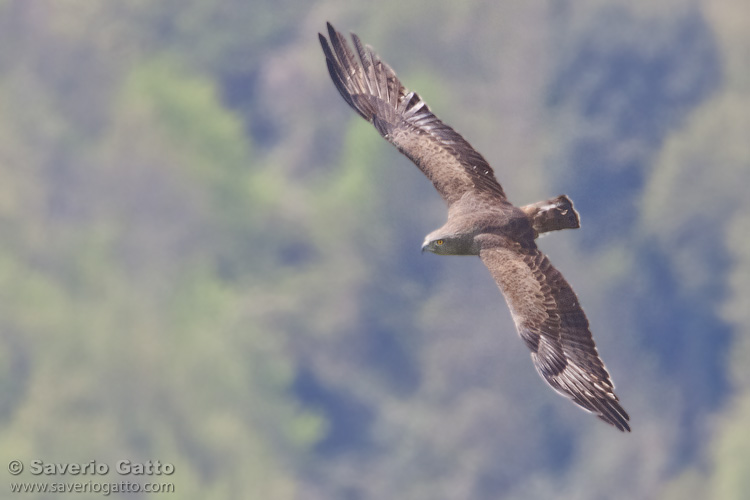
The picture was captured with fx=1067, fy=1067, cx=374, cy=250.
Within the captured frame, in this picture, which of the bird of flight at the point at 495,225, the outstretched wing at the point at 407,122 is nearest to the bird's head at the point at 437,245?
the bird of flight at the point at 495,225

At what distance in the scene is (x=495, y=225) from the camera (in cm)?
3178

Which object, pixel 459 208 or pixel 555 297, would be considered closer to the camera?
pixel 555 297

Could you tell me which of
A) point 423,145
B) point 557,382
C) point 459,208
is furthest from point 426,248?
point 557,382

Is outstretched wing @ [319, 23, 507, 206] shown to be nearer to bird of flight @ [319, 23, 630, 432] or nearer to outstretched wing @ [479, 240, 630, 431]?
bird of flight @ [319, 23, 630, 432]

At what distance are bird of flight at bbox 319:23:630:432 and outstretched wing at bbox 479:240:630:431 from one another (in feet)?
0.09

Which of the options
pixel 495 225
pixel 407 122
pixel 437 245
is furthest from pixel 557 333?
pixel 407 122

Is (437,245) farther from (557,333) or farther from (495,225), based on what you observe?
(557,333)

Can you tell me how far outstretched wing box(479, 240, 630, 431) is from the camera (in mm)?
28297

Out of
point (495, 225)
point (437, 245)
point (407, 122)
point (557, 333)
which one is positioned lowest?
point (557, 333)

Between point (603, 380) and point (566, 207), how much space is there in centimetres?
600

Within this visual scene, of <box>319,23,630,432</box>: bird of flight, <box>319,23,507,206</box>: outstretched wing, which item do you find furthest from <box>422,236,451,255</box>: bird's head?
<box>319,23,507,206</box>: outstretched wing

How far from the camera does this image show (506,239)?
3148 centimetres

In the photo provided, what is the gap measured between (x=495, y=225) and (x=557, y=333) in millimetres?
4208

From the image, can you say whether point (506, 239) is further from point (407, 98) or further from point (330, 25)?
point (330, 25)
